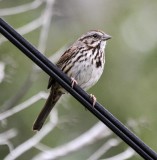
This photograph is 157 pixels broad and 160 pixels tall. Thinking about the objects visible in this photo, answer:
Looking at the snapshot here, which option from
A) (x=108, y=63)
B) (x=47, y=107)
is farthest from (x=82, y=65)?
(x=108, y=63)

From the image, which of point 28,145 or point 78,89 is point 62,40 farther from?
point 78,89

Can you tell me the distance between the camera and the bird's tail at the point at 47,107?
715 centimetres

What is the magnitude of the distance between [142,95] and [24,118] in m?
2.64

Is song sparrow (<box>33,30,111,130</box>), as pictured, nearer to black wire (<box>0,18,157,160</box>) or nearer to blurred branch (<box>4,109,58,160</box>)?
blurred branch (<box>4,109,58,160</box>)

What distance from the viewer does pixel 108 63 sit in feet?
46.4

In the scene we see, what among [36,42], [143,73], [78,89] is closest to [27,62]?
[36,42]

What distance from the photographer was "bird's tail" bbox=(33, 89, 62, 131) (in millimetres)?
7150

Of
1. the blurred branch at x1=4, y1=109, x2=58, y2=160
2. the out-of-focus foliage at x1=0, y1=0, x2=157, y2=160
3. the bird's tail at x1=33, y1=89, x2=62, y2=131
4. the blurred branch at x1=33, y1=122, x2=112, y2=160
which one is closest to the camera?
the bird's tail at x1=33, y1=89, x2=62, y2=131

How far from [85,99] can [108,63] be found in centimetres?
A: 867

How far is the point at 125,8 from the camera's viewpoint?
16.1 meters

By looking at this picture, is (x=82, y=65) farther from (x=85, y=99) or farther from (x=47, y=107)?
(x=85, y=99)

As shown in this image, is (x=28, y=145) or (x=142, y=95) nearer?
(x=28, y=145)

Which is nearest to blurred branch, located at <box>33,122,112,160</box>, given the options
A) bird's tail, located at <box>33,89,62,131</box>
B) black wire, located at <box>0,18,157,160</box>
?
bird's tail, located at <box>33,89,62,131</box>

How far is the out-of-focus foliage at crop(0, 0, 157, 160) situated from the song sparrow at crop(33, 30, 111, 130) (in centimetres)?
307
